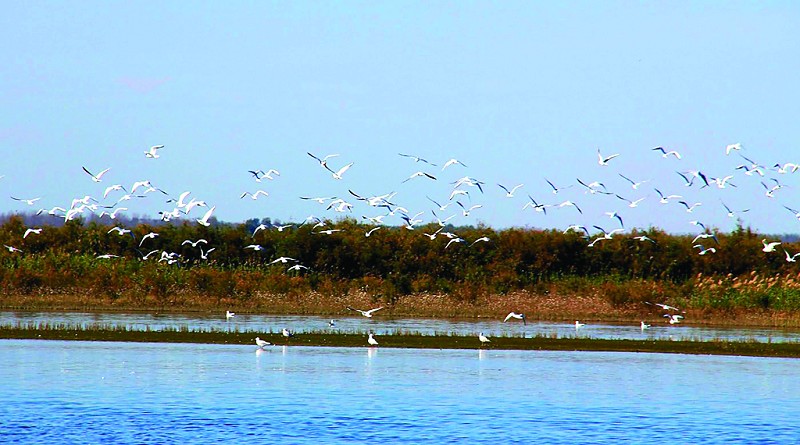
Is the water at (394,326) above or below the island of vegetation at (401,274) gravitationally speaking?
below

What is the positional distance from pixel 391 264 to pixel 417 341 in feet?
68.8

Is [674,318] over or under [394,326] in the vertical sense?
over

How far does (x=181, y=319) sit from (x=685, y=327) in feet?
63.3

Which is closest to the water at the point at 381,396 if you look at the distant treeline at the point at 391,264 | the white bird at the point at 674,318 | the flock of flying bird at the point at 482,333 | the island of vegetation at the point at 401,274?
the flock of flying bird at the point at 482,333

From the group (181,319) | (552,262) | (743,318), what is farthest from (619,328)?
(181,319)

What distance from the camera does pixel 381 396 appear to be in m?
27.9

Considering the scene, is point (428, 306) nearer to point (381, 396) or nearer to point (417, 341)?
point (417, 341)

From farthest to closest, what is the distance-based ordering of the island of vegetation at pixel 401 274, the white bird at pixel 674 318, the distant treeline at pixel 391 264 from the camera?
the distant treeline at pixel 391 264, the island of vegetation at pixel 401 274, the white bird at pixel 674 318

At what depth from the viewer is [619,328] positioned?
154ft

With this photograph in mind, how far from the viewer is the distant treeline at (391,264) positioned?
53656mm

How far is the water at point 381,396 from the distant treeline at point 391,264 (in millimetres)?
16177

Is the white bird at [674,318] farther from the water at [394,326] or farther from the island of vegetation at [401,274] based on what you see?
the island of vegetation at [401,274]

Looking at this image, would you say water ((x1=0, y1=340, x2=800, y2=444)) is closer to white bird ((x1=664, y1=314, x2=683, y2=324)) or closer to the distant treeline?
white bird ((x1=664, y1=314, x2=683, y2=324))

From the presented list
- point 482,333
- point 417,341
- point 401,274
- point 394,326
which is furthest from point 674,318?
point 401,274
